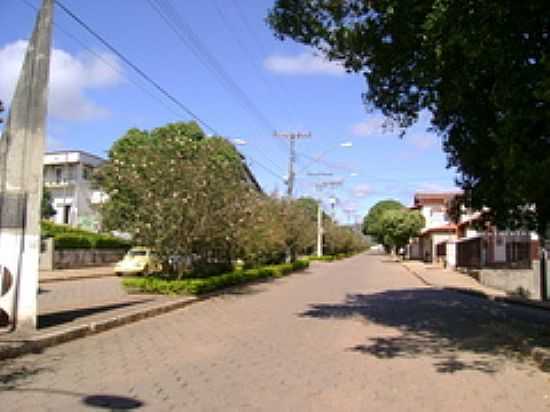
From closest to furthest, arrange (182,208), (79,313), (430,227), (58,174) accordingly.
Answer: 1. (79,313)
2. (182,208)
3. (58,174)
4. (430,227)

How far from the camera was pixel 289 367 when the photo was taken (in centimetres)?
853

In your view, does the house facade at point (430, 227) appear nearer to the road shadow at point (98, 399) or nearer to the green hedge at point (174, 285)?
the green hedge at point (174, 285)

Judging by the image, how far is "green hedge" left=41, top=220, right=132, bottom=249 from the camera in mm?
36125

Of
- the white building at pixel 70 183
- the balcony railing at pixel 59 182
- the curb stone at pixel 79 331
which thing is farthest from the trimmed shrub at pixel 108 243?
the curb stone at pixel 79 331

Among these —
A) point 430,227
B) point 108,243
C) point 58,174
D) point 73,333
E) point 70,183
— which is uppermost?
point 58,174

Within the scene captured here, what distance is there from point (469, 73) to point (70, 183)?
57.5m

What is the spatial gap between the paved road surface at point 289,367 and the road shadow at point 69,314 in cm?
100

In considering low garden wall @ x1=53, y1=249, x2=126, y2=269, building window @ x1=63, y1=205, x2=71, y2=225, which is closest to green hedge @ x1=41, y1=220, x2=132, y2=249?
low garden wall @ x1=53, y1=249, x2=126, y2=269

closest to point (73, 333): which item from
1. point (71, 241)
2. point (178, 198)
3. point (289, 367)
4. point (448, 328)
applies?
point (289, 367)

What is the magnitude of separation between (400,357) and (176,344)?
3.61 m

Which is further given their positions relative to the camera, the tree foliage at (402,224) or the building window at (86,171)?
the tree foliage at (402,224)

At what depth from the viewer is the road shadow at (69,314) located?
11641mm

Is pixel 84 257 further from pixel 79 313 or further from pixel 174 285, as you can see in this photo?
pixel 79 313

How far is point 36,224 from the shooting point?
34.3 feet
